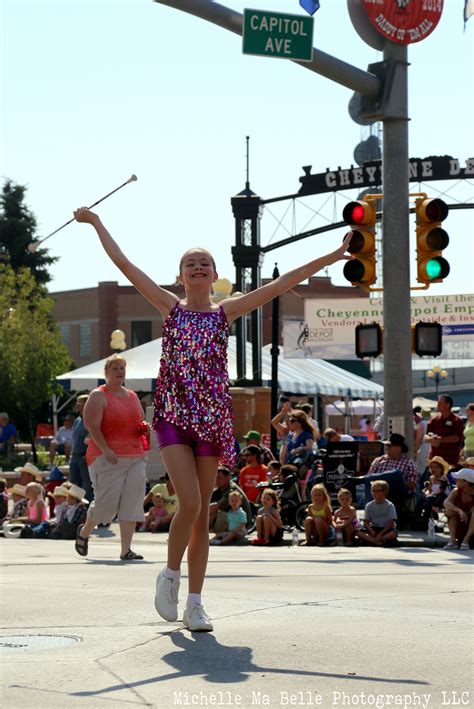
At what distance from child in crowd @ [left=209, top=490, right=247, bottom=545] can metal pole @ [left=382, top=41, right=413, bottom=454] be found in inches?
80.8

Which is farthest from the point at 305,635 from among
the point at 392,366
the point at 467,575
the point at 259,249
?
the point at 259,249

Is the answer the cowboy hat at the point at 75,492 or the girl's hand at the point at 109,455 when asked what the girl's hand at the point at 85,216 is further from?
the cowboy hat at the point at 75,492

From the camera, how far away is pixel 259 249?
36312 mm

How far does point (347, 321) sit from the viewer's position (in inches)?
1732

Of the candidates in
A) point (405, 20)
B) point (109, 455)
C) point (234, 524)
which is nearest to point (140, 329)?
point (234, 524)

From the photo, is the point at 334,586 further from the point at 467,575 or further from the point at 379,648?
the point at 379,648

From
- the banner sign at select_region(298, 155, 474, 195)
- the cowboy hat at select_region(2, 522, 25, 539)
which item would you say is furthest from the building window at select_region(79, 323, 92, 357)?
the cowboy hat at select_region(2, 522, 25, 539)

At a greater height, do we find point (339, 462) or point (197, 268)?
point (197, 268)

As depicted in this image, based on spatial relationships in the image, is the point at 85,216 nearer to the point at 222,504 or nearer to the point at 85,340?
the point at 222,504

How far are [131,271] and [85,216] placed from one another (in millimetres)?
508

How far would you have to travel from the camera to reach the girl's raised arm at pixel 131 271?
21.8 feet

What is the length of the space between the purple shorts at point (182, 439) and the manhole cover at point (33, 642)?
38.1 inches

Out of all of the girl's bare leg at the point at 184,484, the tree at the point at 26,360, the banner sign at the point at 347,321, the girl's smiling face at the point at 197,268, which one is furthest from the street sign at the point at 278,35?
the tree at the point at 26,360

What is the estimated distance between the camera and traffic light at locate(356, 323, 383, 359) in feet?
51.8
